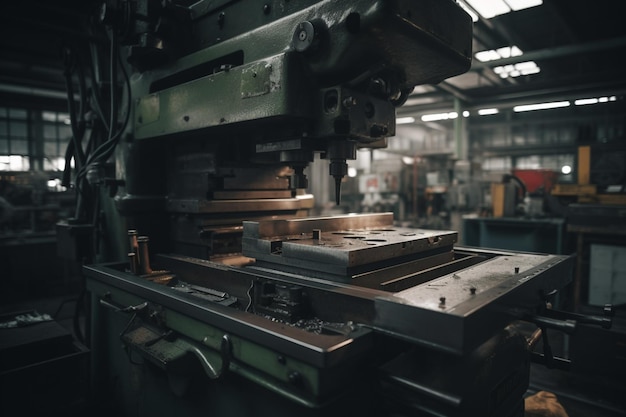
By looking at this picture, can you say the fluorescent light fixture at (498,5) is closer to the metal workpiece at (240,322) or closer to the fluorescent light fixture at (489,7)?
the fluorescent light fixture at (489,7)

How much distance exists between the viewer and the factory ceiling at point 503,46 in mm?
2738

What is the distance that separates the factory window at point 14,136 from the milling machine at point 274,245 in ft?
19.1

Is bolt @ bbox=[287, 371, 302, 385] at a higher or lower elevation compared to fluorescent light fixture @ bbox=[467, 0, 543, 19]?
lower

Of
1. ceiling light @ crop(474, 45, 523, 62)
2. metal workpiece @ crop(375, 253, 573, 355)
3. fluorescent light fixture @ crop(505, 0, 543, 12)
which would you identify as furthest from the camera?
ceiling light @ crop(474, 45, 523, 62)

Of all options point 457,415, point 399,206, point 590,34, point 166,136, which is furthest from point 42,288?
point 590,34

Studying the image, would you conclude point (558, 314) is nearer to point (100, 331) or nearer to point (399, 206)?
point (100, 331)

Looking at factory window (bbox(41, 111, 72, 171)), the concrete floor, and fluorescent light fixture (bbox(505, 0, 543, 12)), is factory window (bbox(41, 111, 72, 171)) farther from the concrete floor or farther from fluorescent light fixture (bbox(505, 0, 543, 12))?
fluorescent light fixture (bbox(505, 0, 543, 12))

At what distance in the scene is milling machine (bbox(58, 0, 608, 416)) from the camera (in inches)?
28.6

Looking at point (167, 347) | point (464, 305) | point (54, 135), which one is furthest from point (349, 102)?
point (54, 135)

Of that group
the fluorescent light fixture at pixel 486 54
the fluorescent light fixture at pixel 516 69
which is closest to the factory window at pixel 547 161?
the fluorescent light fixture at pixel 516 69

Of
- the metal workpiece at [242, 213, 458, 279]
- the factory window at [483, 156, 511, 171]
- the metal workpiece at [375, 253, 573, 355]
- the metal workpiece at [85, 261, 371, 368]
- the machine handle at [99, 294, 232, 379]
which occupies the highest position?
the factory window at [483, 156, 511, 171]

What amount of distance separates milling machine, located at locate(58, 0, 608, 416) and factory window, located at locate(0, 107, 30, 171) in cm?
581

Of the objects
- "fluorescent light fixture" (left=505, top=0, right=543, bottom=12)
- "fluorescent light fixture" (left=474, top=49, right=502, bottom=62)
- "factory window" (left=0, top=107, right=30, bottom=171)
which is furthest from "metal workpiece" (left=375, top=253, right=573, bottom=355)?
"factory window" (left=0, top=107, right=30, bottom=171)

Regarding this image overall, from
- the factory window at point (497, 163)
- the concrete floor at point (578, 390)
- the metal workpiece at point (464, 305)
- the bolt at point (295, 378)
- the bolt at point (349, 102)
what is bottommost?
the concrete floor at point (578, 390)
